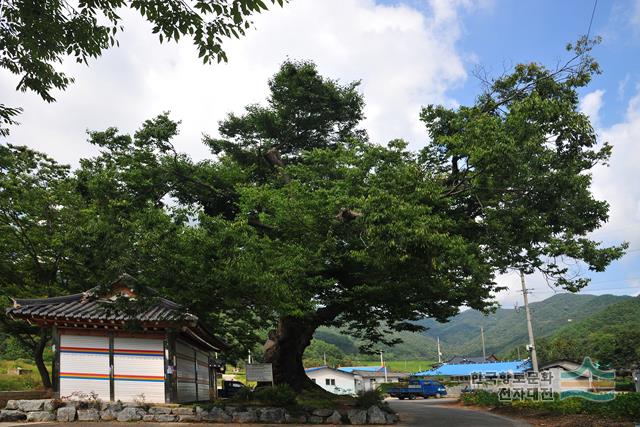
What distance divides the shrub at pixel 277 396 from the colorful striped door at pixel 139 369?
3.96m

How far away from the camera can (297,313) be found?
15766 millimetres

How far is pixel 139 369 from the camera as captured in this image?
1616cm

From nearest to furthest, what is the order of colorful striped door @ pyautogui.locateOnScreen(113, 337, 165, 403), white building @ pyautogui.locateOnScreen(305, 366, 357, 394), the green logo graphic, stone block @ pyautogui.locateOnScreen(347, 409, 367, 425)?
colorful striped door @ pyautogui.locateOnScreen(113, 337, 165, 403)
the green logo graphic
stone block @ pyautogui.locateOnScreen(347, 409, 367, 425)
white building @ pyautogui.locateOnScreen(305, 366, 357, 394)

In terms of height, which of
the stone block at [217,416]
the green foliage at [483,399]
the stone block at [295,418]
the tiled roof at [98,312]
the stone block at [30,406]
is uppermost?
the tiled roof at [98,312]

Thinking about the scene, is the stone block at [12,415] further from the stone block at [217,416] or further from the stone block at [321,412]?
the stone block at [321,412]

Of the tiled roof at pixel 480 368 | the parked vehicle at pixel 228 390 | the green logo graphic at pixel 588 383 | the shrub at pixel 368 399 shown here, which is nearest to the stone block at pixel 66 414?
the shrub at pixel 368 399

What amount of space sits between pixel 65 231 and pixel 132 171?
4.53 meters

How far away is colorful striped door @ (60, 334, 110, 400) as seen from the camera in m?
15.8

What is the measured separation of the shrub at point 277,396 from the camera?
18.4 m

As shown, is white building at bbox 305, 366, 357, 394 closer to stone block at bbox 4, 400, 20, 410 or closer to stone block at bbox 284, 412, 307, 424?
stone block at bbox 284, 412, 307, 424

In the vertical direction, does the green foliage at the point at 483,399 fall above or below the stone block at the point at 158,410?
below

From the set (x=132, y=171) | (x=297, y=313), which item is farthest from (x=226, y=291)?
(x=132, y=171)

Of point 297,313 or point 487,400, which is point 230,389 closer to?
point 487,400

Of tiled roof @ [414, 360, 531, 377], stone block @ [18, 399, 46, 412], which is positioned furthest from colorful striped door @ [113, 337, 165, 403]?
tiled roof @ [414, 360, 531, 377]
